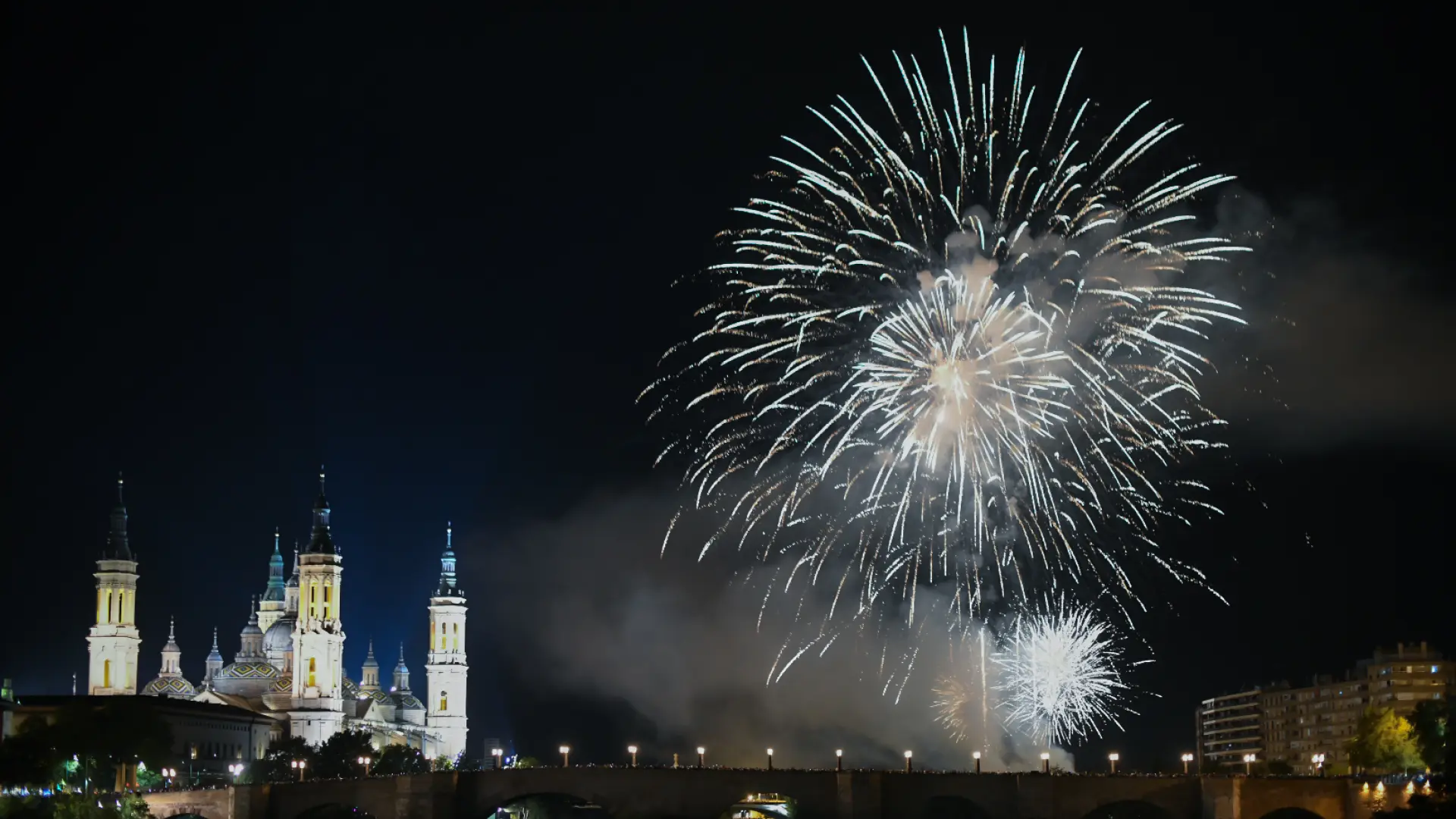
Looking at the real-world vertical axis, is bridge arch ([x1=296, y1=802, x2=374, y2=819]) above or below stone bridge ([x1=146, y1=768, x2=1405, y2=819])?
below

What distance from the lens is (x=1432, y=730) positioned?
114m

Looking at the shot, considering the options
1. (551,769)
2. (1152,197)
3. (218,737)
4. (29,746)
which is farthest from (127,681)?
(1152,197)

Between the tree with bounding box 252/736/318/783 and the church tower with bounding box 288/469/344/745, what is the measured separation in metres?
11.4

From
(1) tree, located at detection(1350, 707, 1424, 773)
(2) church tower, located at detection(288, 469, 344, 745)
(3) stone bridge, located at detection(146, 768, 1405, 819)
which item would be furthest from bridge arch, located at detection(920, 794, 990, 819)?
(2) church tower, located at detection(288, 469, 344, 745)

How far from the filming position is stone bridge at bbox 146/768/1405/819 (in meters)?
100

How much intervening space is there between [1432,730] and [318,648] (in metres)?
116

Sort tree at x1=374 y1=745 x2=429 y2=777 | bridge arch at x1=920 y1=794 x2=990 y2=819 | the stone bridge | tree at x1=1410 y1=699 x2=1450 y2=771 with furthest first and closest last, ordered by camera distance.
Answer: tree at x1=374 y1=745 x2=429 y2=777 → bridge arch at x1=920 y1=794 x2=990 y2=819 → tree at x1=1410 y1=699 x2=1450 y2=771 → the stone bridge

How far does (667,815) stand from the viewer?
113m

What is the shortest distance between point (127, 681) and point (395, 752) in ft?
123

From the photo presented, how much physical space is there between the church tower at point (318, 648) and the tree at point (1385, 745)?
10401 centimetres

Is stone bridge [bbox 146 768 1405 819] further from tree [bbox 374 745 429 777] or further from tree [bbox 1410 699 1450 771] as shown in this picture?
tree [bbox 374 745 429 777]

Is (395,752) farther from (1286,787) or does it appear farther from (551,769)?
(1286,787)

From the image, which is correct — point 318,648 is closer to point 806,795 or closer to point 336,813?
point 336,813

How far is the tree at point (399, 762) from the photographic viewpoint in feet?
520
